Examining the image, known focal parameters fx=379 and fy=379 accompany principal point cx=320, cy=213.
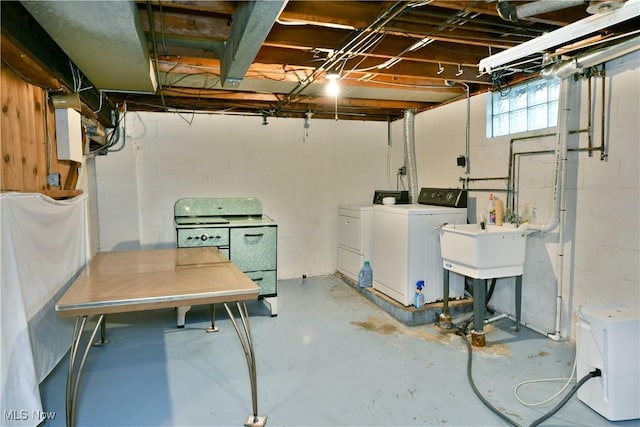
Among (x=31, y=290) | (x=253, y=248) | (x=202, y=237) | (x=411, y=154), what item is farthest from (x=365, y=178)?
(x=31, y=290)

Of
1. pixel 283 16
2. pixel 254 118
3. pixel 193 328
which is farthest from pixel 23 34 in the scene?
pixel 254 118

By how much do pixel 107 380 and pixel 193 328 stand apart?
2.91 feet

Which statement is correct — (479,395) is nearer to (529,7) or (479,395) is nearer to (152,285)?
(152,285)

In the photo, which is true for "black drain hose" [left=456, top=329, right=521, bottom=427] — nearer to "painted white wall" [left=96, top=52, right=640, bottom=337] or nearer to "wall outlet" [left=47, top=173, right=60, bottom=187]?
"painted white wall" [left=96, top=52, right=640, bottom=337]

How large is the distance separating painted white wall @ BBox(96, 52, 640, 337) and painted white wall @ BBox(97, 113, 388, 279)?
0.04ft

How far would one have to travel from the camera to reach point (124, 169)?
4.13 meters

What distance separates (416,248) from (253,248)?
1.50 meters

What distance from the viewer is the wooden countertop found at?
1.67m

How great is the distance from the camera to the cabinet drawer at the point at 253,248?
3492 mm

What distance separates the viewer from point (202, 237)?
344 centimetres

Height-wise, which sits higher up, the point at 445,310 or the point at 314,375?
the point at 445,310

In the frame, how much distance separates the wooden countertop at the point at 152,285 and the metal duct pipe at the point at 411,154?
262cm

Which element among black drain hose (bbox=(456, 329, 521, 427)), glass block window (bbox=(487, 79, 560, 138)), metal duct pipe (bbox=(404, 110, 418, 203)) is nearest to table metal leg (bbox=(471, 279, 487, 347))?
black drain hose (bbox=(456, 329, 521, 427))

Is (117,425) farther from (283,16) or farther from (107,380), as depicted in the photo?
(283,16)
